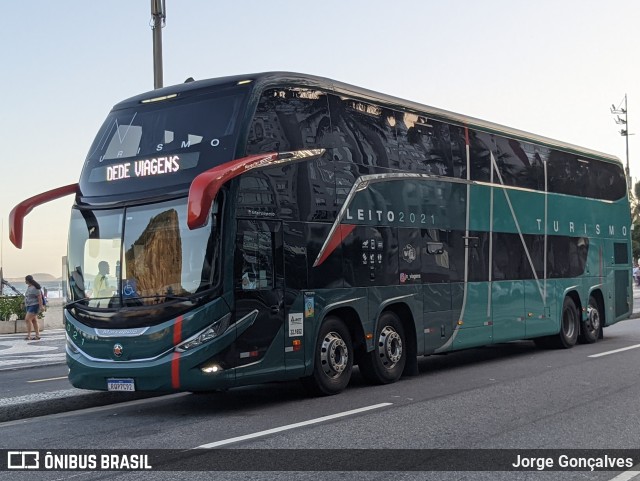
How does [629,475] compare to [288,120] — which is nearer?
[629,475]

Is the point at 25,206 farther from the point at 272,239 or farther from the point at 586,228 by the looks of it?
the point at 586,228

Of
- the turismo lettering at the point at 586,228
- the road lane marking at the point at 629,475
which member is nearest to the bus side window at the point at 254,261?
the road lane marking at the point at 629,475

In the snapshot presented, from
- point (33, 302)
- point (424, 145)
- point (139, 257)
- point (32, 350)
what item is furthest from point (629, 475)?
point (33, 302)

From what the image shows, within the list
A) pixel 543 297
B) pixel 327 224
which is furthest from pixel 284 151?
pixel 543 297

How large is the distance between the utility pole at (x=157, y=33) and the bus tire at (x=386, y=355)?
6.56m

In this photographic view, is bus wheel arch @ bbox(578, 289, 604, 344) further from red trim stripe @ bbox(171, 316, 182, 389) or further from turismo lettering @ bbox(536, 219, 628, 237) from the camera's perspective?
red trim stripe @ bbox(171, 316, 182, 389)

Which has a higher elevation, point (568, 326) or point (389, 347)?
Result: point (389, 347)

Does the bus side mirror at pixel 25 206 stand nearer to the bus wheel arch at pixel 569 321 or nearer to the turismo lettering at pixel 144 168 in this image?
the turismo lettering at pixel 144 168

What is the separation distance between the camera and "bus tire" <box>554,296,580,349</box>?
1819 cm

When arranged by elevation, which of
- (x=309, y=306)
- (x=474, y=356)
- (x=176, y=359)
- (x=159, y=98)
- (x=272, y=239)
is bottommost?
(x=474, y=356)

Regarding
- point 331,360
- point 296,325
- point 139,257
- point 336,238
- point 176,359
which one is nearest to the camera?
point 176,359

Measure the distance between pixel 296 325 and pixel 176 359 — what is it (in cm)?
172

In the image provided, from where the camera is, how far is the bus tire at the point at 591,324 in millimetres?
19156

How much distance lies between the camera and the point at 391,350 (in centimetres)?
1305
